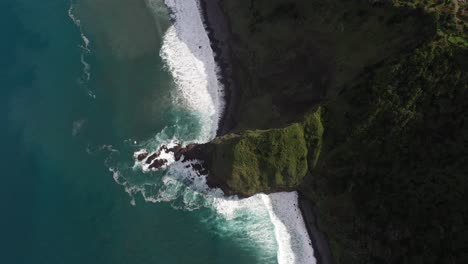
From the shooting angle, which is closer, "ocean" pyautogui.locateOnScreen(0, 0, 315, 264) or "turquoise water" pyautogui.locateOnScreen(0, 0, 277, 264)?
"turquoise water" pyautogui.locateOnScreen(0, 0, 277, 264)

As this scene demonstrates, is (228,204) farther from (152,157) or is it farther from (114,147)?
(114,147)

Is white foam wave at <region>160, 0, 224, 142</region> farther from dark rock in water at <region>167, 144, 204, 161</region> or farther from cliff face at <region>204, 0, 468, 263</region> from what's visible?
cliff face at <region>204, 0, 468, 263</region>

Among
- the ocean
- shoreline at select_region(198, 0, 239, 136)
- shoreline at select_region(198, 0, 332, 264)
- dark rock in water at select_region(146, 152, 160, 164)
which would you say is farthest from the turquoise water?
shoreline at select_region(198, 0, 332, 264)

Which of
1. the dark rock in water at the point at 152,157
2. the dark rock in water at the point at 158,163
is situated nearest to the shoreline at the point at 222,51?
the dark rock in water at the point at 158,163

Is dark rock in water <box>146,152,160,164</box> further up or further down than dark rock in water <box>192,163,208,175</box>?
further up

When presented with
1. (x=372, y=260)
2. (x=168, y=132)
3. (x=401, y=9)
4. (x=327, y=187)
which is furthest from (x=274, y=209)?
(x=401, y=9)

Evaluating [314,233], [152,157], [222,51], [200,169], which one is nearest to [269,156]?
[200,169]
